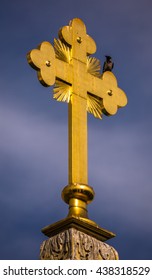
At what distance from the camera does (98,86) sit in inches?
507

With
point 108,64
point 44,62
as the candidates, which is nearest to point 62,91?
point 44,62

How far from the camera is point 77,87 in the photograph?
1238 centimetres

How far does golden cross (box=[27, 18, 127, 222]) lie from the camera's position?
11.4 m

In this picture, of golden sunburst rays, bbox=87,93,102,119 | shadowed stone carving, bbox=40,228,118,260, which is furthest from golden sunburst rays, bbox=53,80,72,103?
shadowed stone carving, bbox=40,228,118,260

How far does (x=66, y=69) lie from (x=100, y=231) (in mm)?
2352

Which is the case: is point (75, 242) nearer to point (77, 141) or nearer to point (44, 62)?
point (77, 141)

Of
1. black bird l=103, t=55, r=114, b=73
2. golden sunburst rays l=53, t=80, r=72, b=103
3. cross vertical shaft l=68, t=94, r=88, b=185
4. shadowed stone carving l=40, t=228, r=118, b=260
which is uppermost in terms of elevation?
black bird l=103, t=55, r=114, b=73

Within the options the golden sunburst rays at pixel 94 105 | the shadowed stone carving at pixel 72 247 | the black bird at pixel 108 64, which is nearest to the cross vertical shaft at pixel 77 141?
the golden sunburst rays at pixel 94 105

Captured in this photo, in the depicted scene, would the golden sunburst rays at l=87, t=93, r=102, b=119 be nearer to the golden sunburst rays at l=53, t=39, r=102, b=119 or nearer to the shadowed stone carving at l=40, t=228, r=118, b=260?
the golden sunburst rays at l=53, t=39, r=102, b=119

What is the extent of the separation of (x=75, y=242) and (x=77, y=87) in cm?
238

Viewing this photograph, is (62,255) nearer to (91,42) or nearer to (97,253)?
(97,253)

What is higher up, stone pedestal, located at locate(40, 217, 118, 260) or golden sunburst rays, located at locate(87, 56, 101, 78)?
golden sunburst rays, located at locate(87, 56, 101, 78)
